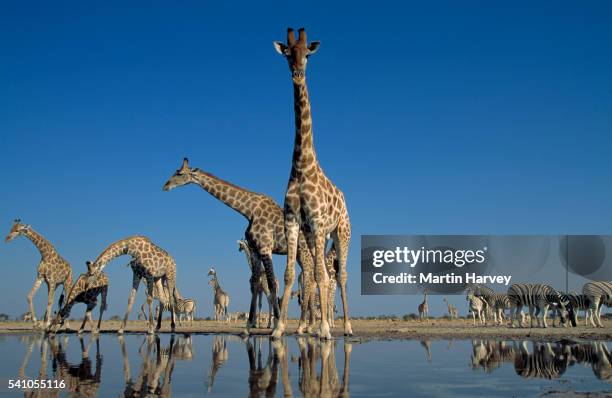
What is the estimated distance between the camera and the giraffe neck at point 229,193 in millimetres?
16781

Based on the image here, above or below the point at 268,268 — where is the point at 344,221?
above

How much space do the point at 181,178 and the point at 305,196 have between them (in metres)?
5.60

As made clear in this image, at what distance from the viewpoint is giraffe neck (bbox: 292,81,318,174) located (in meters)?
13.1

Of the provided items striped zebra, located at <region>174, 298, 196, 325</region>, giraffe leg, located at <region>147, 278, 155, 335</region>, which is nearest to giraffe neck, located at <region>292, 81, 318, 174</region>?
giraffe leg, located at <region>147, 278, 155, 335</region>

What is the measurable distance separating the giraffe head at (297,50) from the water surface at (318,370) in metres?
5.43

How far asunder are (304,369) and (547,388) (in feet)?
8.70

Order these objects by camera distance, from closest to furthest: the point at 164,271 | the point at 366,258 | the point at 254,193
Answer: the point at 254,193 < the point at 164,271 < the point at 366,258

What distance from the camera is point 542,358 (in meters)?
8.84

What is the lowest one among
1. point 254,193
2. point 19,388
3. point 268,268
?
point 19,388

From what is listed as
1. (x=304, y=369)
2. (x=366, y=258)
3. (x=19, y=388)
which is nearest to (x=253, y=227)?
(x=304, y=369)

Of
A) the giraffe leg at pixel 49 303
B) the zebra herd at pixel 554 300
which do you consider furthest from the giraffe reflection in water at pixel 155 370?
the zebra herd at pixel 554 300

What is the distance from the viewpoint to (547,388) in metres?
5.85

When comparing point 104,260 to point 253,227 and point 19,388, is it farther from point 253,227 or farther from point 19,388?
point 19,388

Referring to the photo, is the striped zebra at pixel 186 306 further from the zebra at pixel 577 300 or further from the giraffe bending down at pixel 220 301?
the zebra at pixel 577 300
